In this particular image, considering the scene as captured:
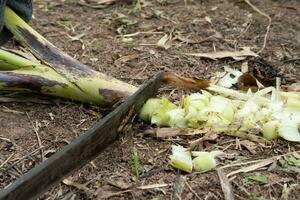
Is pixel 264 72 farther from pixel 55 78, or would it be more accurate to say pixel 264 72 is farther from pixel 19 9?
pixel 19 9

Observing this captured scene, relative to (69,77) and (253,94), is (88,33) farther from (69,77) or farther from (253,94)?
(253,94)

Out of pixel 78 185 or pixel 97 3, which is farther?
pixel 97 3

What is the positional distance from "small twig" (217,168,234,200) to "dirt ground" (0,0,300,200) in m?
0.02

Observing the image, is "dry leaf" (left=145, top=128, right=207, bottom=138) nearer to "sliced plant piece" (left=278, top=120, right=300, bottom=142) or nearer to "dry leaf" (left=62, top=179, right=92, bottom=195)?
"sliced plant piece" (left=278, top=120, right=300, bottom=142)

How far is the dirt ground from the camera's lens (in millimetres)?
1729

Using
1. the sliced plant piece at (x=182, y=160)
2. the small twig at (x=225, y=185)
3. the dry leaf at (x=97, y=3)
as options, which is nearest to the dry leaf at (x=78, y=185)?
the sliced plant piece at (x=182, y=160)

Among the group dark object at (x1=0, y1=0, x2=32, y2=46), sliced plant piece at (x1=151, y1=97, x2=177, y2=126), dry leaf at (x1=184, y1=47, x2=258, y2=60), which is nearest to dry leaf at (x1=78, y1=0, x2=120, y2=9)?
dry leaf at (x1=184, y1=47, x2=258, y2=60)

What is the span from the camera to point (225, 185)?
1.71 meters

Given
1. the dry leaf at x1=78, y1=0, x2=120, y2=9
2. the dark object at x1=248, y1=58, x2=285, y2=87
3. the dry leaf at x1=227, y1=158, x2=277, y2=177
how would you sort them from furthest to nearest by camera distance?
the dry leaf at x1=78, y1=0, x2=120, y2=9 → the dark object at x1=248, y1=58, x2=285, y2=87 → the dry leaf at x1=227, y1=158, x2=277, y2=177

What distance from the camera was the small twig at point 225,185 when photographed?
167cm

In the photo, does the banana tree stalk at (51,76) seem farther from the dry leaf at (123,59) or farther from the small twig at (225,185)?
the small twig at (225,185)

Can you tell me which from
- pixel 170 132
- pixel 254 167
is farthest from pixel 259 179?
pixel 170 132

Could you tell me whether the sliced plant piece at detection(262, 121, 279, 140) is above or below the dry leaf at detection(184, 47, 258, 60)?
above

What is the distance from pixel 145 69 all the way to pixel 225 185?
976 mm
